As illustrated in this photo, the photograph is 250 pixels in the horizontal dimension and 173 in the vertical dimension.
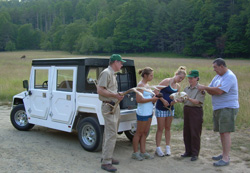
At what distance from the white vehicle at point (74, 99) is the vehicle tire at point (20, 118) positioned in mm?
324

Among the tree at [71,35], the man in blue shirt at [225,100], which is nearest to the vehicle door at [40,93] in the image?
the man in blue shirt at [225,100]

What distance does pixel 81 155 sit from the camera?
19.2 feet

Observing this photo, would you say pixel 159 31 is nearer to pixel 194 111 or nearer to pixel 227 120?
pixel 194 111

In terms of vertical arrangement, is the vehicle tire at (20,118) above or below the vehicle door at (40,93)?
below

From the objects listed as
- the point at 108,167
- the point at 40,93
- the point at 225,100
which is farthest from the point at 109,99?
the point at 40,93

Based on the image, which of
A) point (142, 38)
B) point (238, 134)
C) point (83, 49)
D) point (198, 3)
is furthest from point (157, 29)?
point (238, 134)

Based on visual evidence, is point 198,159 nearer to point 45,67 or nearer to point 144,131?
point 144,131

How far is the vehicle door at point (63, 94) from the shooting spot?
628 cm

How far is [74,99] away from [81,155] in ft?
3.92

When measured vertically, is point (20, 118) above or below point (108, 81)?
below

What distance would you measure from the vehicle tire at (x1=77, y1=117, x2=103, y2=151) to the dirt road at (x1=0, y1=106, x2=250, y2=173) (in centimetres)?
16

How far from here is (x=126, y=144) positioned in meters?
6.76

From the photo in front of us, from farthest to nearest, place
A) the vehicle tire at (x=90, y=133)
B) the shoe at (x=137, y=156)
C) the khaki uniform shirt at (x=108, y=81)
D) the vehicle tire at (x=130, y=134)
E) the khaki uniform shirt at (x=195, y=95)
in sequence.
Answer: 1. the vehicle tire at (x=130, y=134)
2. the vehicle tire at (x=90, y=133)
3. the shoe at (x=137, y=156)
4. the khaki uniform shirt at (x=195, y=95)
5. the khaki uniform shirt at (x=108, y=81)

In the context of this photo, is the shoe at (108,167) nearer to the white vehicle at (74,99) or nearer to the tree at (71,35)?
the white vehicle at (74,99)
